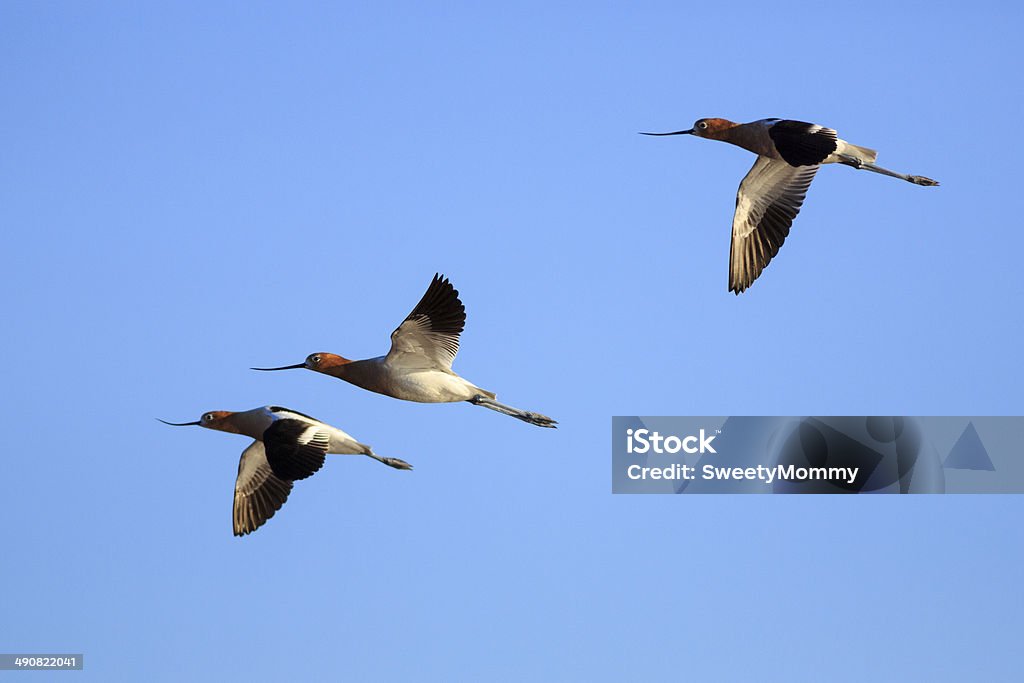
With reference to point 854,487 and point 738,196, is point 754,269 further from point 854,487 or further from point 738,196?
point 854,487

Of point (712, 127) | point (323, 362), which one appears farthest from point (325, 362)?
point (712, 127)

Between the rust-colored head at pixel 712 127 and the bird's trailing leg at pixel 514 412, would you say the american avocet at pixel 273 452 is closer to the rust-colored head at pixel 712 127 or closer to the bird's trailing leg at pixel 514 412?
the bird's trailing leg at pixel 514 412

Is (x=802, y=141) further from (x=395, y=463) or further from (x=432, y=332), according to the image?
(x=395, y=463)

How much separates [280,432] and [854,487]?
29.4 feet

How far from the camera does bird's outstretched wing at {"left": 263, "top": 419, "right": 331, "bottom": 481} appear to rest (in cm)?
2909

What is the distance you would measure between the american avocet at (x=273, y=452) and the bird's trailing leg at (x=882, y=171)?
773 centimetres

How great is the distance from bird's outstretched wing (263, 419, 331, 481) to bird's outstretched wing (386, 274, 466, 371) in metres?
1.51

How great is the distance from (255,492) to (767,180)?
8808 millimetres

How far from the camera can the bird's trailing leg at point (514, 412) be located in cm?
3003

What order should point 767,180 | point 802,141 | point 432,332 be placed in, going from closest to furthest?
point 432,332, point 802,141, point 767,180

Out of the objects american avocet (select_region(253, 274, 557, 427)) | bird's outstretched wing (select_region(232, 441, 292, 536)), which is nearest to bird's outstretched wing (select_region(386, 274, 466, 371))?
american avocet (select_region(253, 274, 557, 427))

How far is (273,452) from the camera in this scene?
29406 millimetres

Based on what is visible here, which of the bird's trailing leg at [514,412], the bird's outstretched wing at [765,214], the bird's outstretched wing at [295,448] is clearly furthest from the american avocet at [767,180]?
the bird's outstretched wing at [295,448]

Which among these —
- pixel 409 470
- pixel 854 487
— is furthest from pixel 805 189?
pixel 409 470
